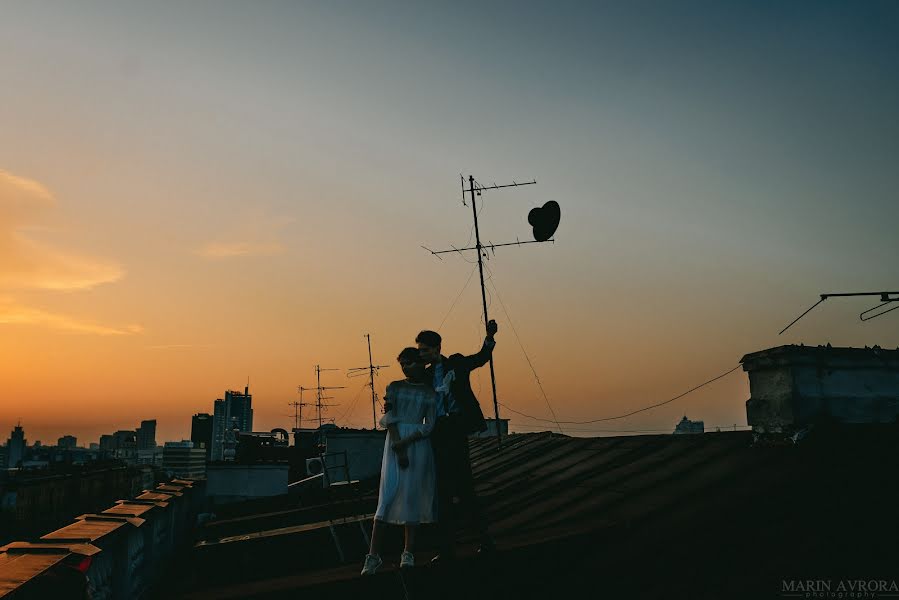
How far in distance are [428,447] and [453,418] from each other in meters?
0.38

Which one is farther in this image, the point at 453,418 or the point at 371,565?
the point at 453,418

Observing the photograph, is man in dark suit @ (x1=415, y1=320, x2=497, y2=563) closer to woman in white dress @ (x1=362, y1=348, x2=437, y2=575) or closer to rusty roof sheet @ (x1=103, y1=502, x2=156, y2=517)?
woman in white dress @ (x1=362, y1=348, x2=437, y2=575)

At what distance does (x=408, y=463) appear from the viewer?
5652 millimetres

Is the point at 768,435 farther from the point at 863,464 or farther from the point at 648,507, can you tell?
the point at 648,507

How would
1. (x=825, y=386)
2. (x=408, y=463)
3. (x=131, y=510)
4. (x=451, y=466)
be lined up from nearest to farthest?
1. (x=408, y=463)
2. (x=451, y=466)
3. (x=825, y=386)
4. (x=131, y=510)

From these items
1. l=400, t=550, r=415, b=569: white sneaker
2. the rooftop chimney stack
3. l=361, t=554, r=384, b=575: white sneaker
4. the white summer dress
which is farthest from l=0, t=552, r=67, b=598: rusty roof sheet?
the rooftop chimney stack

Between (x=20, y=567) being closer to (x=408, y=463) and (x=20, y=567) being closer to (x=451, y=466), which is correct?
(x=408, y=463)

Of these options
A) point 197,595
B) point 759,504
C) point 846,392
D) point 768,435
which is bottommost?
point 197,595

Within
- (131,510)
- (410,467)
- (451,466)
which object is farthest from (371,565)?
(131,510)

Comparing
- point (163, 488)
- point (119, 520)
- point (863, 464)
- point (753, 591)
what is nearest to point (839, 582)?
point (753, 591)

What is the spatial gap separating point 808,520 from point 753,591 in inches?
45.4

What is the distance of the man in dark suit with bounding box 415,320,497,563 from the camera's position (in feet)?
18.9

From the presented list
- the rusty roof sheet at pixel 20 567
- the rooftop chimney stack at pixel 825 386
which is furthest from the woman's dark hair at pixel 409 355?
the rooftop chimney stack at pixel 825 386

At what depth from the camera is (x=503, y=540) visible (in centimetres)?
586
